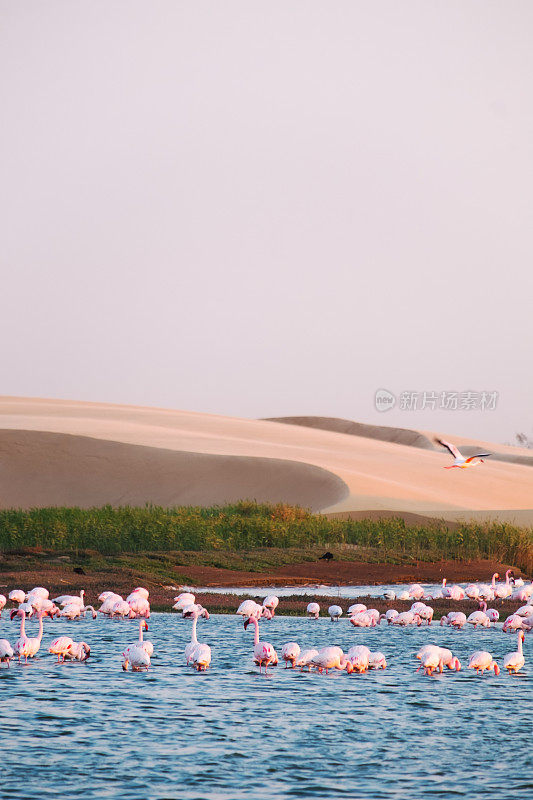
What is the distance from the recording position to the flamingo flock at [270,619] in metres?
15.7

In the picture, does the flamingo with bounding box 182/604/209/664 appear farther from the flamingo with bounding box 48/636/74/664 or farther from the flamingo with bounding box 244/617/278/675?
the flamingo with bounding box 48/636/74/664

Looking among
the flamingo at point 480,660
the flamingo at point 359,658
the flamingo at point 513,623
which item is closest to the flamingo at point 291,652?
the flamingo at point 359,658

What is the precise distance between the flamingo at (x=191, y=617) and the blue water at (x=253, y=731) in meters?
0.25

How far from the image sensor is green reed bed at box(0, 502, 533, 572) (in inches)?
1455

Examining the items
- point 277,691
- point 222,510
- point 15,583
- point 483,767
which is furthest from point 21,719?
point 222,510

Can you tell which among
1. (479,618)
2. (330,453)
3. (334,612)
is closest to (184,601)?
(334,612)

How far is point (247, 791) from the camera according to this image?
1004cm

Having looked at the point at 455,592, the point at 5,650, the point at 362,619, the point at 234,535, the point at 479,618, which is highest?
the point at 234,535

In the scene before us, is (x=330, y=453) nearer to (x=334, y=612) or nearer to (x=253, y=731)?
(x=334, y=612)

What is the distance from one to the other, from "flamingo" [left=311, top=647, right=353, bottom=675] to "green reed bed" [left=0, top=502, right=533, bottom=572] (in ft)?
68.3

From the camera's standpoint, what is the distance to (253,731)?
1228 centimetres

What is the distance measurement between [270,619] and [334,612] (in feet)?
4.13

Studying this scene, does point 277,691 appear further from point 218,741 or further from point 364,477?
point 364,477

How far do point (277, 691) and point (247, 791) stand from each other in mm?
4479
